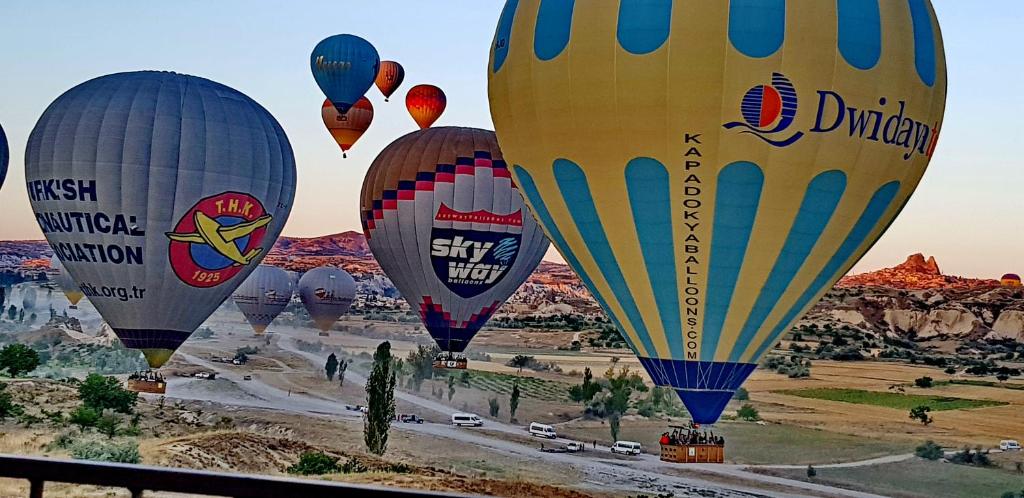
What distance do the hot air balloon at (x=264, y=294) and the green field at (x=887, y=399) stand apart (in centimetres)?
2113

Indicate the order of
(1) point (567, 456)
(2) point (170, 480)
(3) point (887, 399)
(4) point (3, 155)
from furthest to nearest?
(3) point (887, 399), (1) point (567, 456), (4) point (3, 155), (2) point (170, 480)

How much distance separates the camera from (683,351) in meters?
15.5

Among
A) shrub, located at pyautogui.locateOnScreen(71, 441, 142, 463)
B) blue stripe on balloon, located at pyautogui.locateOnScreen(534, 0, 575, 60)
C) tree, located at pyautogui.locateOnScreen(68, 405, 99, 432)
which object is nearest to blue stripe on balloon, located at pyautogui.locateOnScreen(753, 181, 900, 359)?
blue stripe on balloon, located at pyautogui.locateOnScreen(534, 0, 575, 60)

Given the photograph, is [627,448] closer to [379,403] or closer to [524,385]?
[379,403]

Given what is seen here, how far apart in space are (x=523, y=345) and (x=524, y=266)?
41455 millimetres

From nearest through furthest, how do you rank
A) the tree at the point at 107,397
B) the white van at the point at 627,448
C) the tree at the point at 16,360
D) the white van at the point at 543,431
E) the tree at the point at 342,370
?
the tree at the point at 107,397 → the white van at the point at 627,448 → the tree at the point at 16,360 → the white van at the point at 543,431 → the tree at the point at 342,370

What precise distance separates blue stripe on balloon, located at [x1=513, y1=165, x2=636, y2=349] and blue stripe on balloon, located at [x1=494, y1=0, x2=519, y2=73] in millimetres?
1473

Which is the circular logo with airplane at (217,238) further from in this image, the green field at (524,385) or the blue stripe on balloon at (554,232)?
the green field at (524,385)

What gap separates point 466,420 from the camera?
40.8m

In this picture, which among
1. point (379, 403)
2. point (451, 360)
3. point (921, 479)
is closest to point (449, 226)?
point (451, 360)

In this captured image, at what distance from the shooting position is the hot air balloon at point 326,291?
5284 centimetres

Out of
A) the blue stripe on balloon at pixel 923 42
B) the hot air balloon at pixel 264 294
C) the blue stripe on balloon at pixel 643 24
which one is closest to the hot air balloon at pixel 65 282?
the hot air balloon at pixel 264 294

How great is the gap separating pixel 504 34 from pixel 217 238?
9.36 metres

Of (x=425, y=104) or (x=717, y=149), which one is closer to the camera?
(x=717, y=149)
